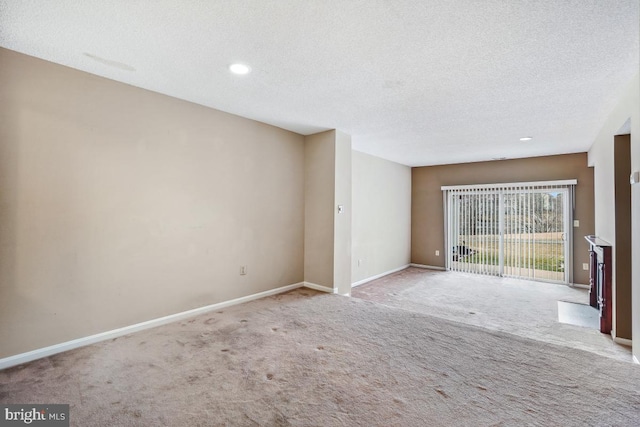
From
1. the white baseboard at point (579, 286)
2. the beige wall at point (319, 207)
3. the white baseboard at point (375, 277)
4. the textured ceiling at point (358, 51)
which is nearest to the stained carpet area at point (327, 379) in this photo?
the beige wall at point (319, 207)

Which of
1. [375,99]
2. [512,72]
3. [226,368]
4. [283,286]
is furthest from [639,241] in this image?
[283,286]

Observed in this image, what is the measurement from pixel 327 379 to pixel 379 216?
4624 millimetres

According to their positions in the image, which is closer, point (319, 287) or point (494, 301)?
point (319, 287)

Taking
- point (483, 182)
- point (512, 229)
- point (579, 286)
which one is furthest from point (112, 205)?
point (579, 286)

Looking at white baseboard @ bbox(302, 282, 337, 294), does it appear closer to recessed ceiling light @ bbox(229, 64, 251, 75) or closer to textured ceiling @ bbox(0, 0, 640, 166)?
textured ceiling @ bbox(0, 0, 640, 166)

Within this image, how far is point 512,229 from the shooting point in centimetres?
648

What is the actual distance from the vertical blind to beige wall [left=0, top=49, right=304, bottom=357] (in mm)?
5062

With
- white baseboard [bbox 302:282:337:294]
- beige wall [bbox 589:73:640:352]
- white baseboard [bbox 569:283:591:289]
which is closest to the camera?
beige wall [bbox 589:73:640:352]

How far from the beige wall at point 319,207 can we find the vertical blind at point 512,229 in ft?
Result: 13.1

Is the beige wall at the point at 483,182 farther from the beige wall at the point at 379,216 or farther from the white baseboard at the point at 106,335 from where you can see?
the white baseboard at the point at 106,335

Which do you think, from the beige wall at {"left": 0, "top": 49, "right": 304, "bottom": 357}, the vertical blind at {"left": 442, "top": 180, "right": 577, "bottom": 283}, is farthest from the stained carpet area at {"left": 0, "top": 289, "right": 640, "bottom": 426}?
the vertical blind at {"left": 442, "top": 180, "right": 577, "bottom": 283}

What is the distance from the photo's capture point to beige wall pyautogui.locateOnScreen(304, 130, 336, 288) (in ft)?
14.7

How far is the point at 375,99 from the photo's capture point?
10.6 ft

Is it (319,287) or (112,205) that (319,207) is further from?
(112,205)
